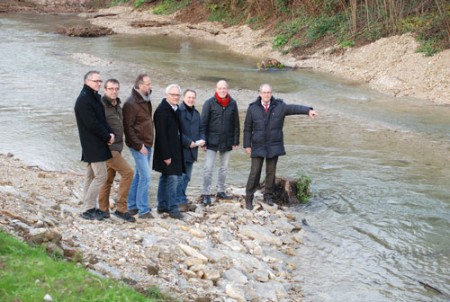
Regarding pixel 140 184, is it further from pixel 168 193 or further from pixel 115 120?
pixel 115 120

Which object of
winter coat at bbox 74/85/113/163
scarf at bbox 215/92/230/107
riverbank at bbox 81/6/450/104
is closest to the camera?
winter coat at bbox 74/85/113/163

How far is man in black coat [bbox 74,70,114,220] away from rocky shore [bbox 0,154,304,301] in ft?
1.24

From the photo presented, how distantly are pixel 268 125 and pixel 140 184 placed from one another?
7.39ft

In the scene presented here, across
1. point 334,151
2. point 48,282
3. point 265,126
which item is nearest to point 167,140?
point 265,126

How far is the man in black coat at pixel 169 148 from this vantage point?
26.6ft

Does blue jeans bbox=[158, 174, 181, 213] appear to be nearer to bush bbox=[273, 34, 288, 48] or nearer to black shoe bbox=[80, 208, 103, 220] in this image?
black shoe bbox=[80, 208, 103, 220]

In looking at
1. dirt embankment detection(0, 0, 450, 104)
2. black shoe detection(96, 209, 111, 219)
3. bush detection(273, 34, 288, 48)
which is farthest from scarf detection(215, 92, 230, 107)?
bush detection(273, 34, 288, 48)

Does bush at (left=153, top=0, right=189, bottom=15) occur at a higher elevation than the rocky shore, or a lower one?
higher

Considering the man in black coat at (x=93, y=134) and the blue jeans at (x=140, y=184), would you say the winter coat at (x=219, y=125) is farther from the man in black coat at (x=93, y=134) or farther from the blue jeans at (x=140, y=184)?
the man in black coat at (x=93, y=134)

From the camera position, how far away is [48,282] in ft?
17.3

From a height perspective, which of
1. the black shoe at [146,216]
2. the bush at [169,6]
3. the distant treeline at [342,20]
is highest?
the bush at [169,6]

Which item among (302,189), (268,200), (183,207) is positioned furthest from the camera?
(302,189)

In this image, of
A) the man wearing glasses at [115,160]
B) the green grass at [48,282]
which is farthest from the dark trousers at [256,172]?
the green grass at [48,282]

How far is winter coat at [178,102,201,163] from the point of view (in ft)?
28.4
